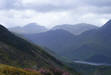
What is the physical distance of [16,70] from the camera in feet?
126

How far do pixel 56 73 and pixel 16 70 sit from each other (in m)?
19.1

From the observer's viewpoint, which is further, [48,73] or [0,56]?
[0,56]

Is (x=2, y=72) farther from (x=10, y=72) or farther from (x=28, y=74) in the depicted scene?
(x=28, y=74)

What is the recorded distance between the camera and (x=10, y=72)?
1448 inches

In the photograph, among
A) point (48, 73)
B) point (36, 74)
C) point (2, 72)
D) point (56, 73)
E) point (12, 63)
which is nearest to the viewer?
point (2, 72)

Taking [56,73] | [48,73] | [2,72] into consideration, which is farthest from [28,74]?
[56,73]

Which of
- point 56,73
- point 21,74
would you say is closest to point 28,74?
point 21,74

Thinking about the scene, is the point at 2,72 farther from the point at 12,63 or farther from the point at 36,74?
the point at 12,63

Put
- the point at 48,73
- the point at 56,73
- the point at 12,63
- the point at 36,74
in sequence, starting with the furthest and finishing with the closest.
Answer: the point at 12,63
the point at 56,73
the point at 48,73
the point at 36,74

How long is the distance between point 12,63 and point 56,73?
147010 millimetres

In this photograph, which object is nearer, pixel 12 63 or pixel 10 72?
→ pixel 10 72

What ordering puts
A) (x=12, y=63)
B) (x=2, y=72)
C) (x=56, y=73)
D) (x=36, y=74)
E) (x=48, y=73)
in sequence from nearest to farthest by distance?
(x=2, y=72) → (x=36, y=74) → (x=48, y=73) → (x=56, y=73) → (x=12, y=63)

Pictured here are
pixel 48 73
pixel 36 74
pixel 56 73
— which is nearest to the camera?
pixel 36 74

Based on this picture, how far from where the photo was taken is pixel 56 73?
56156 mm
